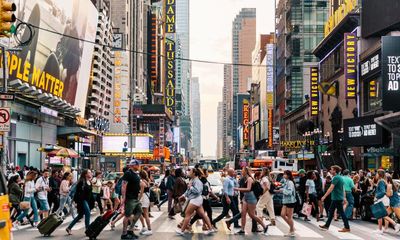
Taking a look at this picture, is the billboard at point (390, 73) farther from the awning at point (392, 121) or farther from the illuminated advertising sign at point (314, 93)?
the illuminated advertising sign at point (314, 93)

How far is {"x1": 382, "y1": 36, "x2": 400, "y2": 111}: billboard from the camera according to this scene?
1768 inches

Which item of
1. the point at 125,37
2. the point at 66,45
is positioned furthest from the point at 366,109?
the point at 125,37

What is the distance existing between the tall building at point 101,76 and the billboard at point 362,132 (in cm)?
5094

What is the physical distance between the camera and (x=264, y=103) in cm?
16062

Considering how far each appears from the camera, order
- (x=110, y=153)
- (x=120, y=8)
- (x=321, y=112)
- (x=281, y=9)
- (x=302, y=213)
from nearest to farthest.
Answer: (x=302, y=213) < (x=321, y=112) < (x=110, y=153) < (x=281, y=9) < (x=120, y=8)

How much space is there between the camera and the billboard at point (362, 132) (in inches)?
1935

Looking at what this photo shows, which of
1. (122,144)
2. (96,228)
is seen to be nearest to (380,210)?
(96,228)

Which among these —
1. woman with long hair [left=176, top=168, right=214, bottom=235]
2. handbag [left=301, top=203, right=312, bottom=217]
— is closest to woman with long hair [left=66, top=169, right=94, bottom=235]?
woman with long hair [left=176, top=168, right=214, bottom=235]

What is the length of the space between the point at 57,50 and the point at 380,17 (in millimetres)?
27699

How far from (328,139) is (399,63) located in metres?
23.5

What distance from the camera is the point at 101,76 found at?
4437 inches

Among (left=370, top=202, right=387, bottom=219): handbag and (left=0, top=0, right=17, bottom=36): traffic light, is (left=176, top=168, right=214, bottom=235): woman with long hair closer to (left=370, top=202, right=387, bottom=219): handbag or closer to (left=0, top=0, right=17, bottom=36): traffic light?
(left=370, top=202, right=387, bottom=219): handbag

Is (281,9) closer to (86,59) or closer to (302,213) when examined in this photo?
(86,59)

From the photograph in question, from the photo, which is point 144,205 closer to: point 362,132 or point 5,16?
point 5,16
